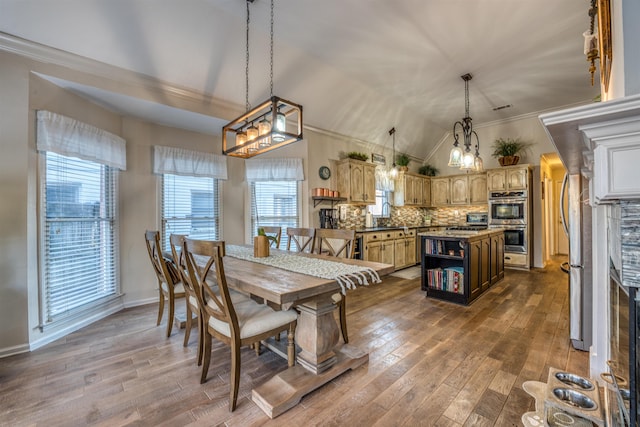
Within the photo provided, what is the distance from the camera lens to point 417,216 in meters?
7.55

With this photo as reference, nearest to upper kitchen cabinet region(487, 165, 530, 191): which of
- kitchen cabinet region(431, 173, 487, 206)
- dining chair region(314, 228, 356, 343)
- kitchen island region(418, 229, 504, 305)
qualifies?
kitchen cabinet region(431, 173, 487, 206)

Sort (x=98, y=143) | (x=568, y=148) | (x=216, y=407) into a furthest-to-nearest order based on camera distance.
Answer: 1. (x=98, y=143)
2. (x=216, y=407)
3. (x=568, y=148)

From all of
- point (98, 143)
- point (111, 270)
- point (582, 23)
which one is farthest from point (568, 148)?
point (111, 270)

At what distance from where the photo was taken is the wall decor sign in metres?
6.30

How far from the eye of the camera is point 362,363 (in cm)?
224

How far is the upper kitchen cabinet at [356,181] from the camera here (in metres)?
5.34

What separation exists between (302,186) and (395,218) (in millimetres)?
3113

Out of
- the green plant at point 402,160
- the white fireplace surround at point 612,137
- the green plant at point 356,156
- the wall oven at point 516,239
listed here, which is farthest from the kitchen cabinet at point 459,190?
the white fireplace surround at point 612,137

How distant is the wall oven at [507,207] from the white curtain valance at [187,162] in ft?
18.6

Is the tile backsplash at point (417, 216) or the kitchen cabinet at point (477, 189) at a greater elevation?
the kitchen cabinet at point (477, 189)

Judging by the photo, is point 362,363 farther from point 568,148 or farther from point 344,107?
point 344,107

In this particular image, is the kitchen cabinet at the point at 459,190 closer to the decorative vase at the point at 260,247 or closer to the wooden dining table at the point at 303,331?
the wooden dining table at the point at 303,331

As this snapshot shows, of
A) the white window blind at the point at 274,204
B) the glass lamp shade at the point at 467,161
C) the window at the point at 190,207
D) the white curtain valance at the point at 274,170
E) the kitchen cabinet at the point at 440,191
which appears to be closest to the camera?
the glass lamp shade at the point at 467,161

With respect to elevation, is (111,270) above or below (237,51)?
below
